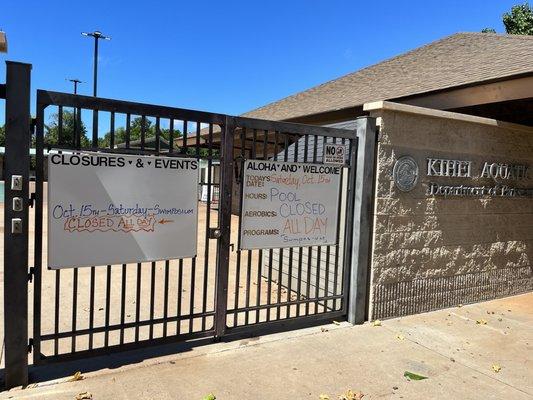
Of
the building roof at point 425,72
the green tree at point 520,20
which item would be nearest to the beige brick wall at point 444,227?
the building roof at point 425,72

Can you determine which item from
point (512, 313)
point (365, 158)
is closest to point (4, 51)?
point (365, 158)

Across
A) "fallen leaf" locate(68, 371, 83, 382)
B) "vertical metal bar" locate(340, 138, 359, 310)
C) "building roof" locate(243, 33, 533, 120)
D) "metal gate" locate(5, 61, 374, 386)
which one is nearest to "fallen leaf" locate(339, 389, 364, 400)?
"metal gate" locate(5, 61, 374, 386)

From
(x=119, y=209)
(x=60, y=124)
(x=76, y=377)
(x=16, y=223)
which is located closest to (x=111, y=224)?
(x=119, y=209)

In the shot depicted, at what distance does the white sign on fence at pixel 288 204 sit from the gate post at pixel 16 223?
6.38 feet

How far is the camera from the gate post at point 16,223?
10.9 ft

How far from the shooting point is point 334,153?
5.06 meters

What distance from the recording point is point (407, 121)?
17.6 ft

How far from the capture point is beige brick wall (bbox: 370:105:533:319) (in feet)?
17.5

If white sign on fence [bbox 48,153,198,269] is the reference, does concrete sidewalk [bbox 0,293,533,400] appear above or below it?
below

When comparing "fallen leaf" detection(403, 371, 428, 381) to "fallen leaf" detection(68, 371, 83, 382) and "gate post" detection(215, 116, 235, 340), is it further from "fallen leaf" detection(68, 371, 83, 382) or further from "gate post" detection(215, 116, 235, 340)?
"fallen leaf" detection(68, 371, 83, 382)

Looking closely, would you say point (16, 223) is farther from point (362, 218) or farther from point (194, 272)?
point (362, 218)

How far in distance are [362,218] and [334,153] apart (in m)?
0.82

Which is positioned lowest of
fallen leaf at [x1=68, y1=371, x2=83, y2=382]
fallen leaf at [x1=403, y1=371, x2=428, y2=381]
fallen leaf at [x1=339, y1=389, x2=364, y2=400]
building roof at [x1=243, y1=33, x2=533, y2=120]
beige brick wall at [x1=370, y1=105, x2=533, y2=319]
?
fallen leaf at [x1=403, y1=371, x2=428, y2=381]

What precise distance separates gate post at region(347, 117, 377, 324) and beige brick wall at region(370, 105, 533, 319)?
4.0 inches
